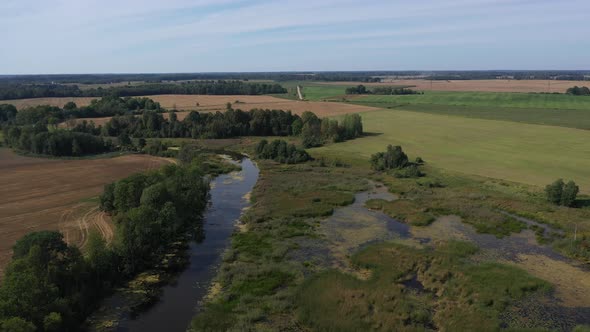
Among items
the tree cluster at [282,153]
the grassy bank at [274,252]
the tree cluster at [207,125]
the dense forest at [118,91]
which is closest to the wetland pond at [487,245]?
the grassy bank at [274,252]

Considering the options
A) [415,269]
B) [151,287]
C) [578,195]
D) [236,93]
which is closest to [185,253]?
[151,287]

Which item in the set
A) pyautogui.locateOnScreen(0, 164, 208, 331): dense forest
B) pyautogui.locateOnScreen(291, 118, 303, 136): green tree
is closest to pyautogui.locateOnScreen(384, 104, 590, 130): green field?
pyautogui.locateOnScreen(291, 118, 303, 136): green tree

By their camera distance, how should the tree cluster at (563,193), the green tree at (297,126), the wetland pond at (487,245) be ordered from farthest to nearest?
the green tree at (297,126)
the tree cluster at (563,193)
the wetland pond at (487,245)

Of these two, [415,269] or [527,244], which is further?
[527,244]

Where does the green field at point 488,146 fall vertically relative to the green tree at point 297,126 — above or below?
below

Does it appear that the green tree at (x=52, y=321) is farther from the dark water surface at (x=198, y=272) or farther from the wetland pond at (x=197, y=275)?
the dark water surface at (x=198, y=272)

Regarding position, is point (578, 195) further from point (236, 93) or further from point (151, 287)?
point (236, 93)

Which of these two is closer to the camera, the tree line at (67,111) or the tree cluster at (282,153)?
the tree cluster at (282,153)
